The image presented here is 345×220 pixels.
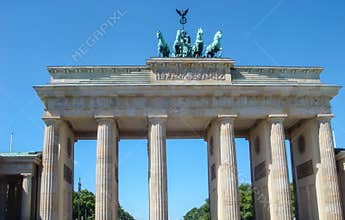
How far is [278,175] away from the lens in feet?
139

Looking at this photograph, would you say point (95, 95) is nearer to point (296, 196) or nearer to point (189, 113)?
point (189, 113)

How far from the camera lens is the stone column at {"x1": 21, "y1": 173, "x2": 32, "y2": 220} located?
132 ft

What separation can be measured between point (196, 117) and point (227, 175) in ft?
21.4

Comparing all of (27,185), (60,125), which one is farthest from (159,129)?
(27,185)

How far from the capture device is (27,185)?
4119 centimetres

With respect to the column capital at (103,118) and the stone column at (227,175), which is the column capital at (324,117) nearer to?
the stone column at (227,175)

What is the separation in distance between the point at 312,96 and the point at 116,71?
20.3 metres

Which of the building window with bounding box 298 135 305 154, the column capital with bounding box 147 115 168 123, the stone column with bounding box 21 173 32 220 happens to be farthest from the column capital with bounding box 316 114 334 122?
the stone column with bounding box 21 173 32 220

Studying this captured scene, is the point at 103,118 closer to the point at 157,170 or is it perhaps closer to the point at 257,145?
the point at 157,170

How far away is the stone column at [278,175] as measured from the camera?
41531 mm

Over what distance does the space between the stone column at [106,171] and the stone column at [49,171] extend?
4.01 metres

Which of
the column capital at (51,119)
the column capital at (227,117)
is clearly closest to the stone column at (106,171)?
the column capital at (51,119)

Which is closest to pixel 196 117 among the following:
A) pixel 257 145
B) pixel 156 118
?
pixel 156 118

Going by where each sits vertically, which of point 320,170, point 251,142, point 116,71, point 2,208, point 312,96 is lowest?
point 2,208
